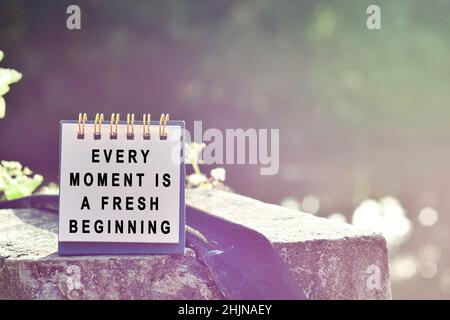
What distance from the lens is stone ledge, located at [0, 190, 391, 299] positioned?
114 centimetres

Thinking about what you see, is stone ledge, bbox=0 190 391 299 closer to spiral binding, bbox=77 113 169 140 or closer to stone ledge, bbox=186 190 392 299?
stone ledge, bbox=186 190 392 299

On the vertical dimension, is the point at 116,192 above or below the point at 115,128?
below

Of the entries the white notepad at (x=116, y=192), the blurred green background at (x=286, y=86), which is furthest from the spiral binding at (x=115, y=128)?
the blurred green background at (x=286, y=86)

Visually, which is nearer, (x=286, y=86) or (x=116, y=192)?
(x=116, y=192)

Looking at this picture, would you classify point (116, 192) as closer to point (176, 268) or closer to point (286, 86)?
point (176, 268)

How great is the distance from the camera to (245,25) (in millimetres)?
4199

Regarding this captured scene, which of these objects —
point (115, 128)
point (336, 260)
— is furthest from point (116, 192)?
point (336, 260)

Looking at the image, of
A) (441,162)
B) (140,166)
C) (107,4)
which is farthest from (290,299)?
(441,162)

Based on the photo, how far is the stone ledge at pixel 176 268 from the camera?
1.14 metres

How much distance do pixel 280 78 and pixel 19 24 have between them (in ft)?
5.11

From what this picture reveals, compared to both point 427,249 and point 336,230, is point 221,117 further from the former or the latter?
point 336,230

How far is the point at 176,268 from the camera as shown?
1158 millimetres

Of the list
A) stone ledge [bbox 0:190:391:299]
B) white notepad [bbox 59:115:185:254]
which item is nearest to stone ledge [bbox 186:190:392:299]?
stone ledge [bbox 0:190:391:299]

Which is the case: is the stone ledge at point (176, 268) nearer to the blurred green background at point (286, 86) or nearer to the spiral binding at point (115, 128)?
the spiral binding at point (115, 128)
